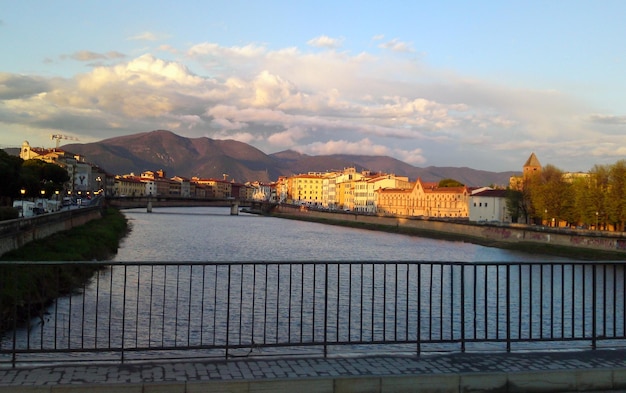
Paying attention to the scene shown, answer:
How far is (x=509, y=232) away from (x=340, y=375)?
73.8m

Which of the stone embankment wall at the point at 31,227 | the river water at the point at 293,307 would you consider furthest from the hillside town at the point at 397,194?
the river water at the point at 293,307

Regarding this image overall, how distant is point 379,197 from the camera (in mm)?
159750

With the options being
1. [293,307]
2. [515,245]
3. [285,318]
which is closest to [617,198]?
[515,245]

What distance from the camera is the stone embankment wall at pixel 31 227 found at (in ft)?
93.3

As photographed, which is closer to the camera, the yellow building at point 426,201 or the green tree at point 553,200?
the green tree at point 553,200

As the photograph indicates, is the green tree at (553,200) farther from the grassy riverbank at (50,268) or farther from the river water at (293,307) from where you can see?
the grassy riverbank at (50,268)

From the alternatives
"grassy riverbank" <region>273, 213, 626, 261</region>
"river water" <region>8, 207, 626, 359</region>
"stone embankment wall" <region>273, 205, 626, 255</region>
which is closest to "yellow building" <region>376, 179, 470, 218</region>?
"stone embankment wall" <region>273, 205, 626, 255</region>

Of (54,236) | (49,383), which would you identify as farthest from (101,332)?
(54,236)

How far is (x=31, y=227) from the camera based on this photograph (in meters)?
34.8

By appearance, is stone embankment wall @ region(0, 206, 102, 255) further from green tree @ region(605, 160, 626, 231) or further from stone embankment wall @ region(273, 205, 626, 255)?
green tree @ region(605, 160, 626, 231)

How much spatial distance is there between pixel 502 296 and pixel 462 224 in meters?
64.3

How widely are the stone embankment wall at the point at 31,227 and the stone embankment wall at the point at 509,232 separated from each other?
1832 inches

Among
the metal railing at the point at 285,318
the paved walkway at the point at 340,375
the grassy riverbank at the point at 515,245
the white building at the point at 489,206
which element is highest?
the white building at the point at 489,206

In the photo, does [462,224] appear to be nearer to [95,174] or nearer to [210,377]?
[210,377]
